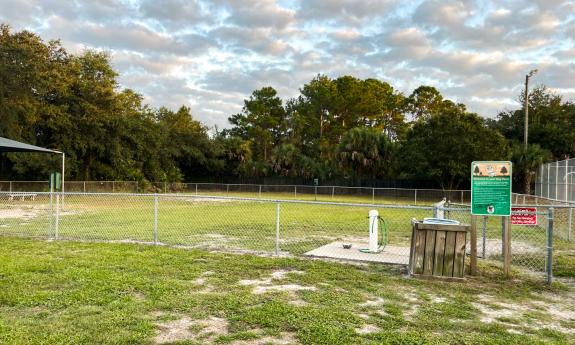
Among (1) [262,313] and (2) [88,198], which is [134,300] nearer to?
(1) [262,313]

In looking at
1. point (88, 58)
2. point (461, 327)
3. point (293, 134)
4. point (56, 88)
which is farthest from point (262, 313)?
point (293, 134)

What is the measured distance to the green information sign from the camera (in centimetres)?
767

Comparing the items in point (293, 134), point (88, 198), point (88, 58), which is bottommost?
point (88, 198)

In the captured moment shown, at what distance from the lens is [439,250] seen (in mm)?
7551

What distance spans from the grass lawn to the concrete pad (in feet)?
1.73

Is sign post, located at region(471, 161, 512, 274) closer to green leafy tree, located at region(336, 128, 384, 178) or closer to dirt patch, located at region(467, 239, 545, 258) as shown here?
dirt patch, located at region(467, 239, 545, 258)

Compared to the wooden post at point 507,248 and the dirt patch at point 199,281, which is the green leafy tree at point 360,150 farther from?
the dirt patch at point 199,281

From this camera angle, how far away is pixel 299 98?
65625 mm

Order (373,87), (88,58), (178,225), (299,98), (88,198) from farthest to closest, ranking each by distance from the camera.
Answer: (299,98)
(373,87)
(88,58)
(88,198)
(178,225)

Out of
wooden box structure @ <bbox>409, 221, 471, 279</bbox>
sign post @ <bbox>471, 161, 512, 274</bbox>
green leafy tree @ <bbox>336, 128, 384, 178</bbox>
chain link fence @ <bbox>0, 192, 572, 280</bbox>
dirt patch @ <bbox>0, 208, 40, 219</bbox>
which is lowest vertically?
dirt patch @ <bbox>0, 208, 40, 219</bbox>

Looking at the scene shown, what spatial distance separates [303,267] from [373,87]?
53918 mm

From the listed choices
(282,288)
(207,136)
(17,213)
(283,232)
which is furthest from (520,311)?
(207,136)

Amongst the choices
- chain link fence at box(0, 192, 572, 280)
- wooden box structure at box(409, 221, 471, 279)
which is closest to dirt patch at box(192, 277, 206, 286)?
chain link fence at box(0, 192, 572, 280)

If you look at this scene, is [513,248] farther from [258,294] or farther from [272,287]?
[258,294]
